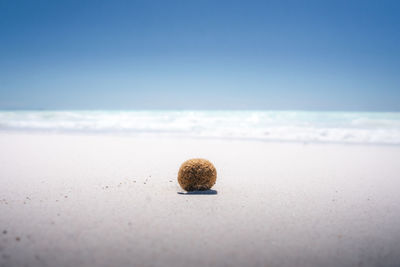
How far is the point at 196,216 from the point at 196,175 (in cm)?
83

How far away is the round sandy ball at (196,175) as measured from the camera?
13.4 feet

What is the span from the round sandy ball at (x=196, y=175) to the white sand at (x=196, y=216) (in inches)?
7.5

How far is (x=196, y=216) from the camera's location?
338cm

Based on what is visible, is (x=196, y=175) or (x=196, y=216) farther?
(x=196, y=175)

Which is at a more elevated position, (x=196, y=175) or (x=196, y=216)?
(x=196, y=175)

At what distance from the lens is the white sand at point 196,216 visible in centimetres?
253

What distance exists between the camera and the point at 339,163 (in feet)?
22.7

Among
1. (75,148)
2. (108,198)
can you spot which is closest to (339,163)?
(108,198)

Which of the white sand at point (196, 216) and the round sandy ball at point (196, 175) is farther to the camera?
the round sandy ball at point (196, 175)

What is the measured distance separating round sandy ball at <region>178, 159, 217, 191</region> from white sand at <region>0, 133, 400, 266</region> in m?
0.19

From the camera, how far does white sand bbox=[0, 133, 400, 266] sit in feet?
8.29

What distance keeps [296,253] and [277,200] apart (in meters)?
1.46

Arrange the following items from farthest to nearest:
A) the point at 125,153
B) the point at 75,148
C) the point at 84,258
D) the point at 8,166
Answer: the point at 75,148
the point at 125,153
the point at 8,166
the point at 84,258

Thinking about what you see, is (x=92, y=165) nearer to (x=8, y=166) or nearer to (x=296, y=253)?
(x=8, y=166)
